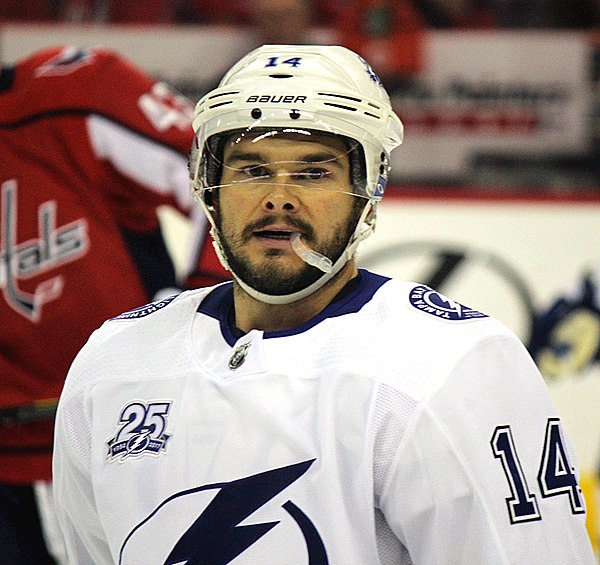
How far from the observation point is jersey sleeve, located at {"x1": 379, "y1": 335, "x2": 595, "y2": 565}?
1599 mm

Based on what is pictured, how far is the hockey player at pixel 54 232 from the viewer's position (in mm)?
2764

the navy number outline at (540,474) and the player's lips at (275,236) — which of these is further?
the player's lips at (275,236)

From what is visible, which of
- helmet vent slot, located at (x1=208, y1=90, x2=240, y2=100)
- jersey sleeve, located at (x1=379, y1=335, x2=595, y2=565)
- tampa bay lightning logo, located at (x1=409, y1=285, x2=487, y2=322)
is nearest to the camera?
jersey sleeve, located at (x1=379, y1=335, x2=595, y2=565)

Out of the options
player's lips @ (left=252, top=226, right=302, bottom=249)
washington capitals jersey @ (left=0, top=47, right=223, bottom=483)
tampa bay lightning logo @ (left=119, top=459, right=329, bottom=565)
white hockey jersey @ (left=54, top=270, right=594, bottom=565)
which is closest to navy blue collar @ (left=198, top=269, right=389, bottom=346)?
white hockey jersey @ (left=54, top=270, right=594, bottom=565)

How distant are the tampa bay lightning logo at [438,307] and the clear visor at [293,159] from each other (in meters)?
0.18

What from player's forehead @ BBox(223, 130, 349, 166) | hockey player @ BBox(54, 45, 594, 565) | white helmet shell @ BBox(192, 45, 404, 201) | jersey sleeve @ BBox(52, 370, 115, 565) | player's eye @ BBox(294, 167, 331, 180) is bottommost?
jersey sleeve @ BBox(52, 370, 115, 565)

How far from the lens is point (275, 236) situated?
181 centimetres

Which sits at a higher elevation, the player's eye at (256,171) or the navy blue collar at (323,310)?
the player's eye at (256,171)

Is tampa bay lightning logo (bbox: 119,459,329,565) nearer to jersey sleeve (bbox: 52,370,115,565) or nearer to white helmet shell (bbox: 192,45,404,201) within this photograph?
Answer: jersey sleeve (bbox: 52,370,115,565)

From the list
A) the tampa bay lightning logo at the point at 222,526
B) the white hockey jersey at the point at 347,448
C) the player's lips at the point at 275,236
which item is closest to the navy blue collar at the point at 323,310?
the white hockey jersey at the point at 347,448

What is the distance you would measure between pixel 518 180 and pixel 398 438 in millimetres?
3182

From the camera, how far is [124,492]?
1.78m

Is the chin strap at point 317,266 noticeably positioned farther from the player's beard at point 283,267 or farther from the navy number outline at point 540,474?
the navy number outline at point 540,474

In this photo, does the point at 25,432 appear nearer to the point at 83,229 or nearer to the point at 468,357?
the point at 83,229
